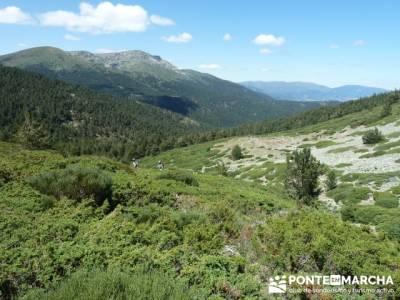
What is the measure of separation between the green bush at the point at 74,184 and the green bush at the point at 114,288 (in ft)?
20.6

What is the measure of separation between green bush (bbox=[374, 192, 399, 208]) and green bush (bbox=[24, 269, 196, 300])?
69.3 feet

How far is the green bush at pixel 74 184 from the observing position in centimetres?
1253

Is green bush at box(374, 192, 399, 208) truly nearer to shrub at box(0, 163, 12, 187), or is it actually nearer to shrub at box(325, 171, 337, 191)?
shrub at box(325, 171, 337, 191)

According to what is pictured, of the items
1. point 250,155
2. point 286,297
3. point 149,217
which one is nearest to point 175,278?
point 286,297

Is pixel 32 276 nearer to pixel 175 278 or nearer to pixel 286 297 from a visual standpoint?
pixel 175 278

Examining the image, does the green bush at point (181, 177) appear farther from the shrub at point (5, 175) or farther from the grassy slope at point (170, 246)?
the shrub at point (5, 175)

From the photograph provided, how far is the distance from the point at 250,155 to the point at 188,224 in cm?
5529

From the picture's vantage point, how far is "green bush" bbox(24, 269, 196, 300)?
5.70m

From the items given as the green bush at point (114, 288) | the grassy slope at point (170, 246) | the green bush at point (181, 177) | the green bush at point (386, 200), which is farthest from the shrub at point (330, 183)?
the green bush at point (114, 288)

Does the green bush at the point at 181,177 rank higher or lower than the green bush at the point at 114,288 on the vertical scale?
lower

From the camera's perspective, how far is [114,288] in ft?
19.3

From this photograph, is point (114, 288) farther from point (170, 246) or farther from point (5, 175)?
point (5, 175)

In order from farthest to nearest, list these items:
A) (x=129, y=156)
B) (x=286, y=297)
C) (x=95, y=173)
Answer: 1. (x=129, y=156)
2. (x=95, y=173)
3. (x=286, y=297)

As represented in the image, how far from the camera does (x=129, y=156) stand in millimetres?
121812
